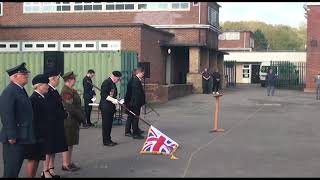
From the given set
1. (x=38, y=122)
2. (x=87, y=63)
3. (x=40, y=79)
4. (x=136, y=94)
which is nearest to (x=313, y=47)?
(x=87, y=63)

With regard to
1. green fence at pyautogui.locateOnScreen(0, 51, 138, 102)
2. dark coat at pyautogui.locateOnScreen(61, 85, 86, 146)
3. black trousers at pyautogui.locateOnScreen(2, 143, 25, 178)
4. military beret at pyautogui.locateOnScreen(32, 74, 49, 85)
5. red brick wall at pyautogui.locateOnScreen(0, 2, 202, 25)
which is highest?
red brick wall at pyautogui.locateOnScreen(0, 2, 202, 25)

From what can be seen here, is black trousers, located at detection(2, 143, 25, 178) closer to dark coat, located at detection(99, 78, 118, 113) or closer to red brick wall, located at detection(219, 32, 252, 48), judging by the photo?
dark coat, located at detection(99, 78, 118, 113)

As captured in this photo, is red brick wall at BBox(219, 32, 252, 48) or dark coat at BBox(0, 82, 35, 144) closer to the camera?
dark coat at BBox(0, 82, 35, 144)

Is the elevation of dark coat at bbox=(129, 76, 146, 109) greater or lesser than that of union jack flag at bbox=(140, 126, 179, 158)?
greater

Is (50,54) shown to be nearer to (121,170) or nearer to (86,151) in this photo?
(86,151)

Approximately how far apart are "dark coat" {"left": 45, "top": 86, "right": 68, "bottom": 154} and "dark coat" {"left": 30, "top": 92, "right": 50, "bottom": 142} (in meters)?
0.08

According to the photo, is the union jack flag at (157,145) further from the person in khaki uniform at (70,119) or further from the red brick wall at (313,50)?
the red brick wall at (313,50)

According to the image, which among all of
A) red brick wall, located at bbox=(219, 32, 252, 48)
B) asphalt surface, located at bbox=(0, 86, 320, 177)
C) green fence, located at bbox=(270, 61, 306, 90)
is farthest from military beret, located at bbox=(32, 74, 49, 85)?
red brick wall, located at bbox=(219, 32, 252, 48)

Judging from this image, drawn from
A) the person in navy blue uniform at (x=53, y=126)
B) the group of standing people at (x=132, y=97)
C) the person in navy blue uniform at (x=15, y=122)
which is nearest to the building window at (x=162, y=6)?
the group of standing people at (x=132, y=97)

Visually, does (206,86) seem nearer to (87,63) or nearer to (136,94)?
(87,63)

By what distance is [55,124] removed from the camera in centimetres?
841

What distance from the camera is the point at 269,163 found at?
10289mm

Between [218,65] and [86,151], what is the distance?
34183mm

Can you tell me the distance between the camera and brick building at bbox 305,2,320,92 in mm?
39688
